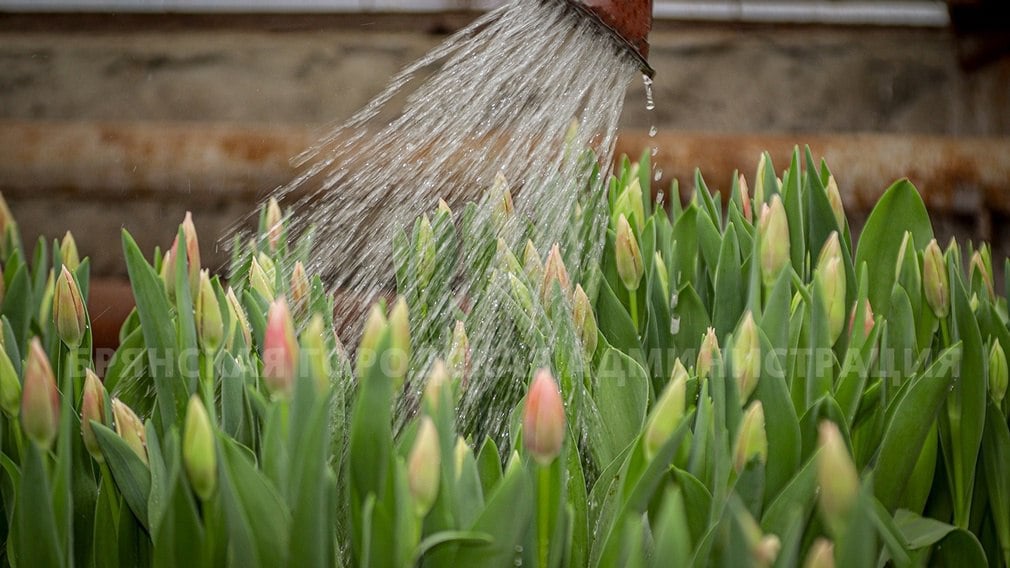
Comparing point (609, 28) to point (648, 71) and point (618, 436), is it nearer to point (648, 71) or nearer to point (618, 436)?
point (648, 71)

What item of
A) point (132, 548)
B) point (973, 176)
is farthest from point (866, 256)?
point (973, 176)

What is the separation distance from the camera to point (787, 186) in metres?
0.96

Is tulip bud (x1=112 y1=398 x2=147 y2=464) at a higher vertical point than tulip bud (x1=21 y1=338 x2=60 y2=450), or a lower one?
lower

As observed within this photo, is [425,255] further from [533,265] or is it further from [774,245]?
[774,245]

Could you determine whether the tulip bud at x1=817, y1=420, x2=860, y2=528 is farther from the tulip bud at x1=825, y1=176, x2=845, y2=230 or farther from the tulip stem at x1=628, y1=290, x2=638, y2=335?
the tulip bud at x1=825, y1=176, x2=845, y2=230

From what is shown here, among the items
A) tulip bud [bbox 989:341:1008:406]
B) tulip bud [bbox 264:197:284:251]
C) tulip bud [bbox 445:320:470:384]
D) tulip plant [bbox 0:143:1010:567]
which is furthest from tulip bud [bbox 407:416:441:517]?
tulip bud [bbox 264:197:284:251]

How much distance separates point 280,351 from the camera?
526mm

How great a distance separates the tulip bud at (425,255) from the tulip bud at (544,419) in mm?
386

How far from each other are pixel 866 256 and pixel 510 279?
34cm

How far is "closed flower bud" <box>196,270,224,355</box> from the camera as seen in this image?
2.20ft

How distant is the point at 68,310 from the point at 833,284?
0.56 metres

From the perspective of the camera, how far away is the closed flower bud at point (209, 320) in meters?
0.67

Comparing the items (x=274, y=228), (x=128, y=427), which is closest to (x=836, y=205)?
(x=274, y=228)

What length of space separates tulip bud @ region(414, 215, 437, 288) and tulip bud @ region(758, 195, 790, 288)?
11.6 inches
